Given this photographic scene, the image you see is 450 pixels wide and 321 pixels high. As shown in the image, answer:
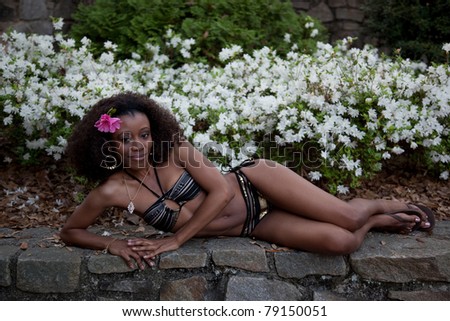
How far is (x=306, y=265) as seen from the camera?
3.13 metres

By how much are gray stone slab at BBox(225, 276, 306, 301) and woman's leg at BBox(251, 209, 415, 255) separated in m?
0.22

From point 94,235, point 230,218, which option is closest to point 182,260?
point 230,218

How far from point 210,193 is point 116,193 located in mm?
475

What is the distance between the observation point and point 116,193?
3.03 meters

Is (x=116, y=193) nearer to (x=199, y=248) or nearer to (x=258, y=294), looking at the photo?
(x=199, y=248)

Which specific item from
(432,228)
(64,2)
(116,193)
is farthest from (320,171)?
(64,2)

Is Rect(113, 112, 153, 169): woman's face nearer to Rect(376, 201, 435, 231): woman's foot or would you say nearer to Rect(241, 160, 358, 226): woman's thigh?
Rect(241, 160, 358, 226): woman's thigh

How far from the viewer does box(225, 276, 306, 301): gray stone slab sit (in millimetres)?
3078

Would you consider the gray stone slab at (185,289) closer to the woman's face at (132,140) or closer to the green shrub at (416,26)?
the woman's face at (132,140)

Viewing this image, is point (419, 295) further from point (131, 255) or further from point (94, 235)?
point (94, 235)

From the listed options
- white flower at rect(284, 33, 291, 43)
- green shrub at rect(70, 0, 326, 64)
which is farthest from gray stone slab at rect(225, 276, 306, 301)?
white flower at rect(284, 33, 291, 43)

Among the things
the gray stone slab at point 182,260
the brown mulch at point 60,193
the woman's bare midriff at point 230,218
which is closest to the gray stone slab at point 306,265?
the woman's bare midriff at point 230,218

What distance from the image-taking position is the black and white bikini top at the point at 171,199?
10.1 ft

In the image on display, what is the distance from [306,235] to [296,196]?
0.21m
